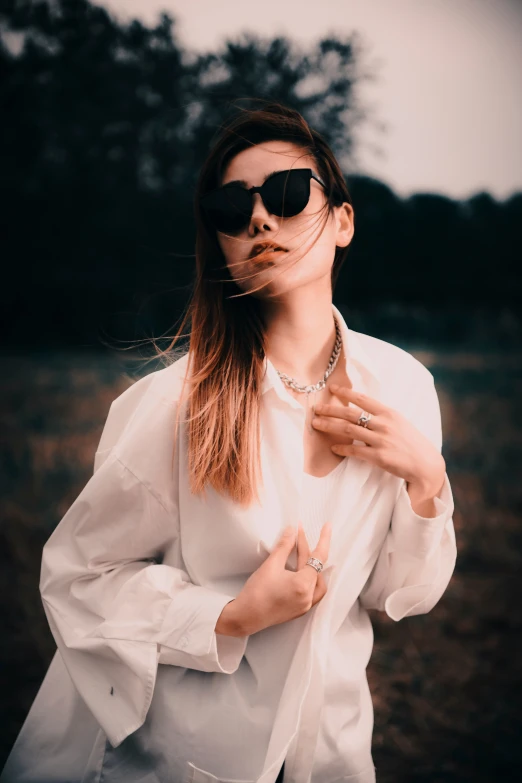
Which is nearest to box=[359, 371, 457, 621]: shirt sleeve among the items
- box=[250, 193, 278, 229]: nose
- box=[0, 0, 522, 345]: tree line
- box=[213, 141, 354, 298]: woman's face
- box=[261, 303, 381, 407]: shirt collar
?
box=[261, 303, 381, 407]: shirt collar

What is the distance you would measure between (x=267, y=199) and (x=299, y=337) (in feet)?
0.91

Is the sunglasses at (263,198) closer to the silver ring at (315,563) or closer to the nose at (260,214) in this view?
the nose at (260,214)

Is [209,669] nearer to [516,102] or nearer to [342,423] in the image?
[342,423]

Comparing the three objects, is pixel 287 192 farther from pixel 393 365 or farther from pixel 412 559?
pixel 412 559

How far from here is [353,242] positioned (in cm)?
441

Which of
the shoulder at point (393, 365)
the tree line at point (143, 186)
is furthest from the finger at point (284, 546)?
the tree line at point (143, 186)

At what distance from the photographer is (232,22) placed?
15.4ft

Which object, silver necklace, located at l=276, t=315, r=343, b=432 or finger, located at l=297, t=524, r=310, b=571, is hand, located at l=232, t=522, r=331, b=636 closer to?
finger, located at l=297, t=524, r=310, b=571

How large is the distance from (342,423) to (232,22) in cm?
442

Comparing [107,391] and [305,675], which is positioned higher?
[305,675]

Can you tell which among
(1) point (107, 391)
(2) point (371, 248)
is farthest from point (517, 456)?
(1) point (107, 391)

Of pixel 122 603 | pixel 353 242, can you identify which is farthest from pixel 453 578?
pixel 122 603

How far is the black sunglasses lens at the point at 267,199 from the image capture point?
117 centimetres

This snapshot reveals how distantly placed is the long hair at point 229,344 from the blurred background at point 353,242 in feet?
5.95
